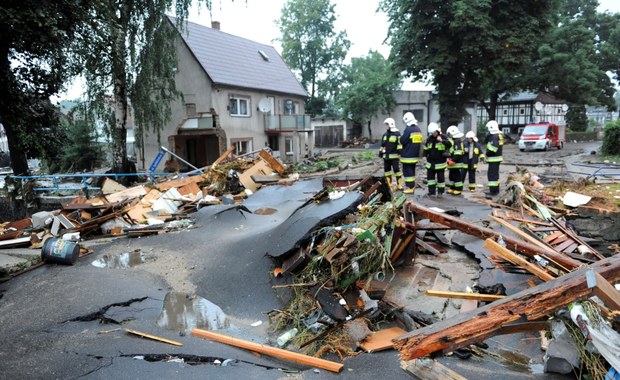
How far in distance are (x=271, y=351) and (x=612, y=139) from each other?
23514 mm

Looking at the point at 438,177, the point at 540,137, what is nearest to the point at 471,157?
the point at 438,177

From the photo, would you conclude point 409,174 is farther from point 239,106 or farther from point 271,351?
point 239,106

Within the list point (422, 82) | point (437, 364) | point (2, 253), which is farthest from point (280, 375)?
point (422, 82)

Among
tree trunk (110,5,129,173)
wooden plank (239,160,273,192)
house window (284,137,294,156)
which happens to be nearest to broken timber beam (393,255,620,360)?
wooden plank (239,160,273,192)

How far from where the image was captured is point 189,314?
5.03m

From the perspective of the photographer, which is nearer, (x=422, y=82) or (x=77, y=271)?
(x=77, y=271)

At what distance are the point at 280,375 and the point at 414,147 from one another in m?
7.09

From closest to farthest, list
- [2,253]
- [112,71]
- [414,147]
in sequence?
1. [2,253]
2. [414,147]
3. [112,71]

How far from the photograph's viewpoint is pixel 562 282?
3.16 m

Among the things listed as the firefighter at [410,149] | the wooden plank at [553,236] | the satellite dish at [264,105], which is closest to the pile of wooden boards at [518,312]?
the wooden plank at [553,236]

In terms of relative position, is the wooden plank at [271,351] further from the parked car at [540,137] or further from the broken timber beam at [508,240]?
the parked car at [540,137]

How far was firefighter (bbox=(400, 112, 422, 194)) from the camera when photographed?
9664 mm

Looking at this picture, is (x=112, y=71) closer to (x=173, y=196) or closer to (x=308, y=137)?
(x=173, y=196)

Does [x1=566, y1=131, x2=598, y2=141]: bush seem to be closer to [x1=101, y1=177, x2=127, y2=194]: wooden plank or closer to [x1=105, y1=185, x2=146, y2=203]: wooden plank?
[x1=101, y1=177, x2=127, y2=194]: wooden plank
